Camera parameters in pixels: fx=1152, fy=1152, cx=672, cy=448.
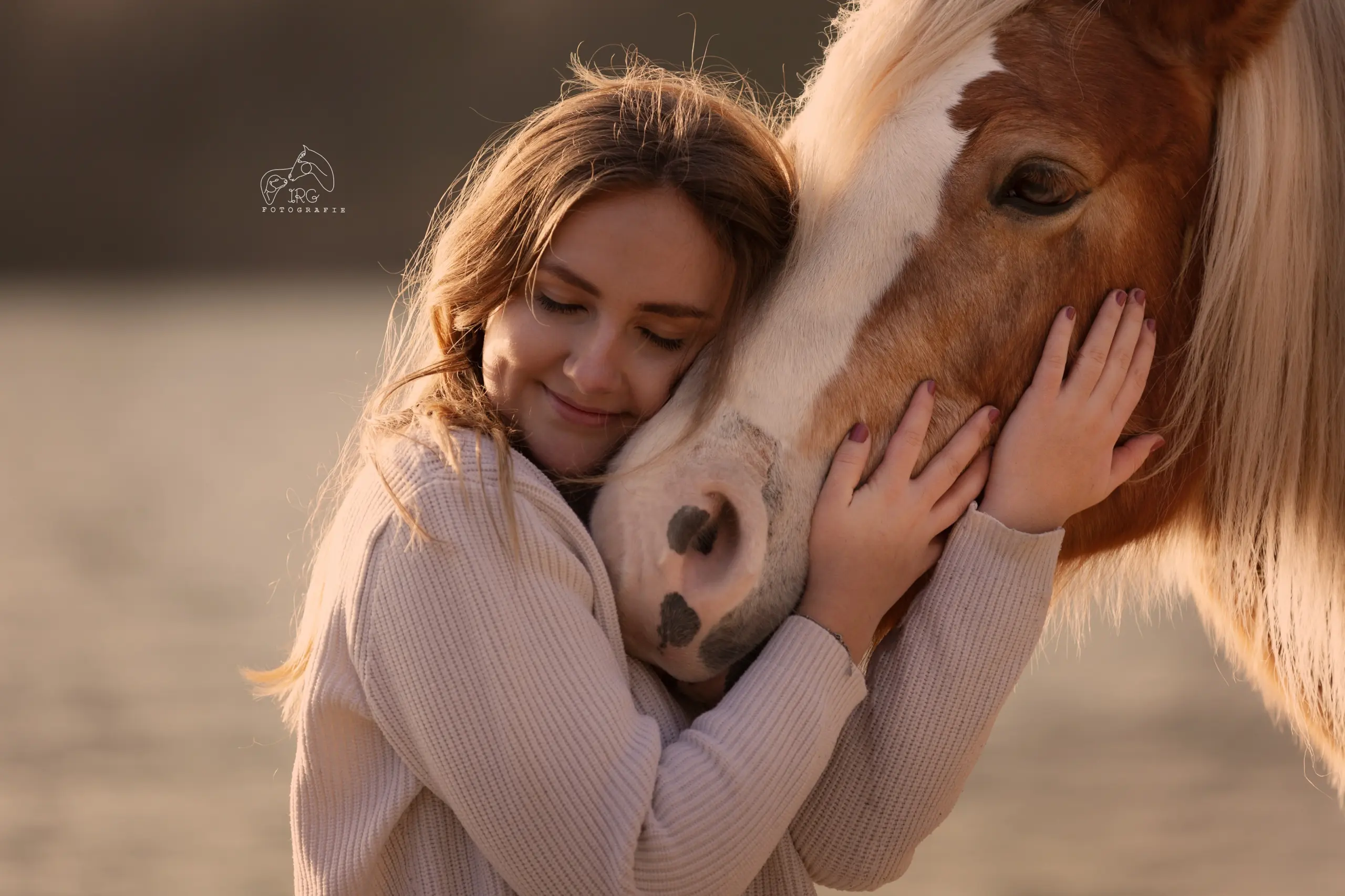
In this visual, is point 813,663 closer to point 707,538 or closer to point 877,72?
point 707,538

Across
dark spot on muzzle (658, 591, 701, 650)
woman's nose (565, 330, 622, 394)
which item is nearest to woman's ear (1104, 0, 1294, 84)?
woman's nose (565, 330, 622, 394)

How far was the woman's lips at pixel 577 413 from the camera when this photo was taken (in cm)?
112

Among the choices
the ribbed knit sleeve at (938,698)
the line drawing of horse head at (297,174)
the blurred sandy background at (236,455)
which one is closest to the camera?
the ribbed knit sleeve at (938,698)

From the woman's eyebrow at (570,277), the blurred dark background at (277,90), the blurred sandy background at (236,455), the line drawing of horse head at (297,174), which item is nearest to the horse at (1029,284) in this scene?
the woman's eyebrow at (570,277)

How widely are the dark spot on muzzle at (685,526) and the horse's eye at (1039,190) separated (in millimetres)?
409

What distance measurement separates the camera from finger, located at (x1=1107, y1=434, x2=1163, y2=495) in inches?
44.4

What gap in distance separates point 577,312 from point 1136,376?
1.78 ft

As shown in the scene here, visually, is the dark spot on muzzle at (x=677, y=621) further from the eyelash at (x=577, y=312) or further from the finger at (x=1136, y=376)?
the finger at (x=1136, y=376)

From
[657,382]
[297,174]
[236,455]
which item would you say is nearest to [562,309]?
[657,382]

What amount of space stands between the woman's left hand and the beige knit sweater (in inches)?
1.2

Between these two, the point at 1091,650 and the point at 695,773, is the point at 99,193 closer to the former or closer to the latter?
Answer: the point at 1091,650

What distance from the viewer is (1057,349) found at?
107cm

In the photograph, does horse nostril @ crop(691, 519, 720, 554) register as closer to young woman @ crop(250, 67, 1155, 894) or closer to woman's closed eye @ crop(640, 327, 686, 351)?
young woman @ crop(250, 67, 1155, 894)

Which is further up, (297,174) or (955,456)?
(955,456)
